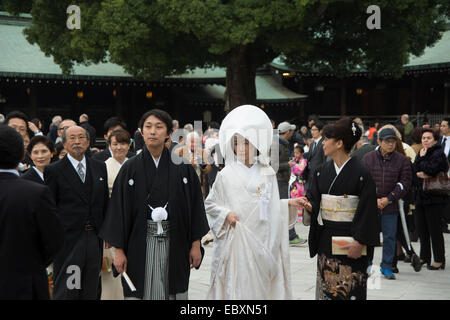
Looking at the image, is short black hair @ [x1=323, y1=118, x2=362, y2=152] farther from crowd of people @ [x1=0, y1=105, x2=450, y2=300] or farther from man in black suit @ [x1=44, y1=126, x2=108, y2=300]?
man in black suit @ [x1=44, y1=126, x2=108, y2=300]

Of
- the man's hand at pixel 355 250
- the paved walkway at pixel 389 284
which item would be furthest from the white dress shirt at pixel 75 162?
the man's hand at pixel 355 250

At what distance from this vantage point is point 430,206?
8.12 m

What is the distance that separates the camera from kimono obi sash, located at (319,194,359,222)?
4.80 m

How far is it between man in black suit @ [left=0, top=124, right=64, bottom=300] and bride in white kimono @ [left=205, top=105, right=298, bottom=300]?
1556 millimetres

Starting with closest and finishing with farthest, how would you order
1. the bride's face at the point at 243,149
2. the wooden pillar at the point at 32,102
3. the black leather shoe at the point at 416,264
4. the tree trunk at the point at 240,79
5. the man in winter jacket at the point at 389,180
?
the bride's face at the point at 243,149 < the man in winter jacket at the point at 389,180 < the black leather shoe at the point at 416,264 < the tree trunk at the point at 240,79 < the wooden pillar at the point at 32,102

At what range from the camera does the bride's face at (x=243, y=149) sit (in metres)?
4.65

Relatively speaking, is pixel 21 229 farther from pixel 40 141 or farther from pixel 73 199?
pixel 40 141

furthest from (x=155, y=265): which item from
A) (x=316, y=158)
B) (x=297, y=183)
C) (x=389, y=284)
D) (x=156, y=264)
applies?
(x=297, y=183)

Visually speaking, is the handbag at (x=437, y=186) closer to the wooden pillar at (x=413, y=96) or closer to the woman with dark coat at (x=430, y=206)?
the woman with dark coat at (x=430, y=206)

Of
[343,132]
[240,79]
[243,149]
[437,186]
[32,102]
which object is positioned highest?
[240,79]

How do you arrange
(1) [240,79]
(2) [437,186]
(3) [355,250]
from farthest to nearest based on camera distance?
(1) [240,79]
(2) [437,186]
(3) [355,250]

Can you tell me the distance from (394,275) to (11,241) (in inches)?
221

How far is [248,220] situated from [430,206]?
4.58 metres

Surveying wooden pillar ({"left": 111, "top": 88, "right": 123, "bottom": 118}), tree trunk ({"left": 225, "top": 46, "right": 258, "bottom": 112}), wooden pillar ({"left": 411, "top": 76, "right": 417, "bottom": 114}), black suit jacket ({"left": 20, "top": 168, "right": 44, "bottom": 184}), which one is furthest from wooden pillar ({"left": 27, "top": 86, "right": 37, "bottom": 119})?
black suit jacket ({"left": 20, "top": 168, "right": 44, "bottom": 184})
